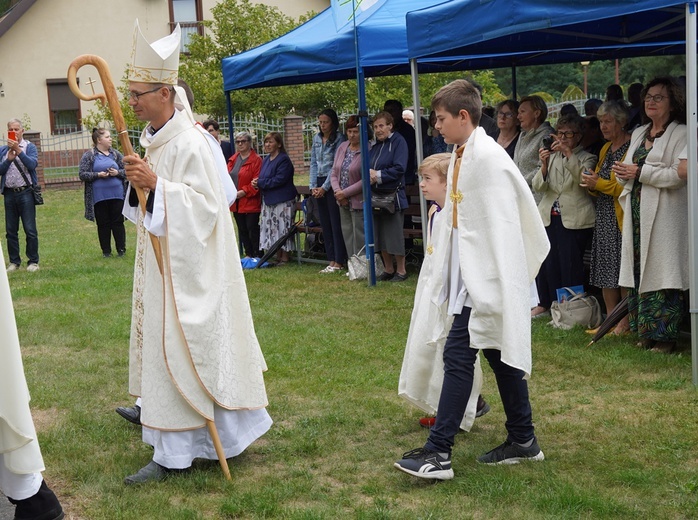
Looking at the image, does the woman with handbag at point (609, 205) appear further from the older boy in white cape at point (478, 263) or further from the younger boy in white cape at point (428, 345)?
the older boy in white cape at point (478, 263)

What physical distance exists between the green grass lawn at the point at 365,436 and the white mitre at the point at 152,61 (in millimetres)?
1962

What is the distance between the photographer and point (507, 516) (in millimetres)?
4230

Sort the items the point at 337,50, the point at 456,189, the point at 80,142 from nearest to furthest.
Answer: the point at 456,189 < the point at 337,50 < the point at 80,142

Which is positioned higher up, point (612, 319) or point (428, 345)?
point (428, 345)

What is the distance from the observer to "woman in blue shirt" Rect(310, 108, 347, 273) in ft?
39.9

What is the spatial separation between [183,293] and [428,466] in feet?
4.66

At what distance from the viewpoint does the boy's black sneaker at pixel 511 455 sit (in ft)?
16.0

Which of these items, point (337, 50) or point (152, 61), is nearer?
→ point (152, 61)

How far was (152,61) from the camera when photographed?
4.76 meters

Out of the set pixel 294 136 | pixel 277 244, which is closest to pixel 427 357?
pixel 277 244

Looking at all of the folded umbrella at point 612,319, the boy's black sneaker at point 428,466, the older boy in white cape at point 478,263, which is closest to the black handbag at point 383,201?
the folded umbrella at point 612,319

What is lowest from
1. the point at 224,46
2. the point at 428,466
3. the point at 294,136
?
the point at 428,466

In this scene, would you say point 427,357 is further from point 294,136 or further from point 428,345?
point 294,136

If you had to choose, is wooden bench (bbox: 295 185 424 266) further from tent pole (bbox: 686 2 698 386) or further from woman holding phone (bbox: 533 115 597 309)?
tent pole (bbox: 686 2 698 386)
